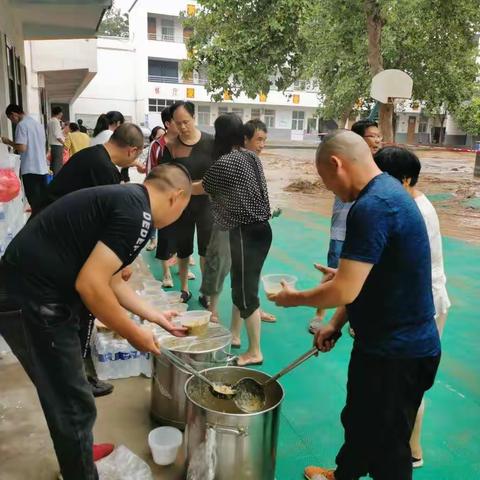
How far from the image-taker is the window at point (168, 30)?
3612 cm

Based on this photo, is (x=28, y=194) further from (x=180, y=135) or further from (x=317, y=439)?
(x=317, y=439)

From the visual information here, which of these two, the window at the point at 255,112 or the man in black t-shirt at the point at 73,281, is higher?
the window at the point at 255,112

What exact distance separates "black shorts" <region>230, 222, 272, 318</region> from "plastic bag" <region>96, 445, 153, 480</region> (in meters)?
1.34

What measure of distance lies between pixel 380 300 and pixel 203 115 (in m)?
38.9

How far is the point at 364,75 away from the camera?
15.4 meters

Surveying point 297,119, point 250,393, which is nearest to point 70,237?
point 250,393

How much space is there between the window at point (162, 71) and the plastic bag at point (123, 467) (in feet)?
117

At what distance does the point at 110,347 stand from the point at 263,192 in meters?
1.51

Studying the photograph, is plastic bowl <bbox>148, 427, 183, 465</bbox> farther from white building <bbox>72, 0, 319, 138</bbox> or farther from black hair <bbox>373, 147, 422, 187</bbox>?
white building <bbox>72, 0, 319, 138</bbox>

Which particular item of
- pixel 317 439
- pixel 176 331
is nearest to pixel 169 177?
pixel 176 331

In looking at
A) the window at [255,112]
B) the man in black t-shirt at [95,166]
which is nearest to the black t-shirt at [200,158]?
the man in black t-shirt at [95,166]

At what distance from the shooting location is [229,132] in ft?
11.9

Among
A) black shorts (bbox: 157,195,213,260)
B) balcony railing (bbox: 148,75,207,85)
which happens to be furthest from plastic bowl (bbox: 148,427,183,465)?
balcony railing (bbox: 148,75,207,85)

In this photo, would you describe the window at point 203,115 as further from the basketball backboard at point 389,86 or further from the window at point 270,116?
the basketball backboard at point 389,86
